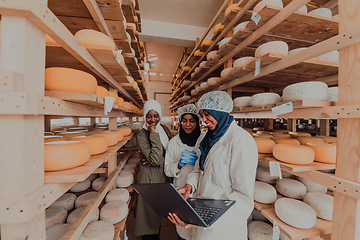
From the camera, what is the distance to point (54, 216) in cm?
117

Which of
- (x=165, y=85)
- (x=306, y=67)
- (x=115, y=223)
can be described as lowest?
(x=115, y=223)

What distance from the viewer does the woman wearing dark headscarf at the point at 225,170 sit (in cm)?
99

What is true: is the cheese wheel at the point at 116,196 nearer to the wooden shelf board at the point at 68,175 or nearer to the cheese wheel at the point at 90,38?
the wooden shelf board at the point at 68,175

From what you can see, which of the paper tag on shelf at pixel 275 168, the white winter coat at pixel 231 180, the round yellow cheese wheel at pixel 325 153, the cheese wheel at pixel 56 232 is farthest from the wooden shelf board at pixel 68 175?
the round yellow cheese wheel at pixel 325 153

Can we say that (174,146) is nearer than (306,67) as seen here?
No

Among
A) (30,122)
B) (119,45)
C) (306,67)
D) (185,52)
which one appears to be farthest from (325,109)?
(185,52)

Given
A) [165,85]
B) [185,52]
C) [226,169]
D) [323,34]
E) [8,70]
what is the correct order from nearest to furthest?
[8,70] → [226,169] → [323,34] → [185,52] → [165,85]

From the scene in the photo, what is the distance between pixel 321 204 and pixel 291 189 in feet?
0.82

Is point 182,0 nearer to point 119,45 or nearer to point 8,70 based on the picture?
point 119,45

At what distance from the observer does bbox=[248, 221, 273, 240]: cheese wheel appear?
1437 mm

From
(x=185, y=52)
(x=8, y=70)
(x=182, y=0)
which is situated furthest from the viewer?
(x=185, y=52)

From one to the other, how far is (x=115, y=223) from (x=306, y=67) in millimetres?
2330

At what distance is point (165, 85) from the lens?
10016 millimetres

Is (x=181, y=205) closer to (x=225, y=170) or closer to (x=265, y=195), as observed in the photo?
(x=225, y=170)
